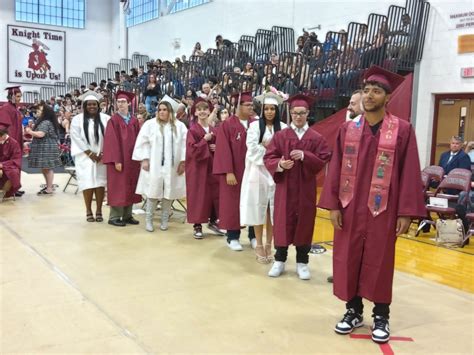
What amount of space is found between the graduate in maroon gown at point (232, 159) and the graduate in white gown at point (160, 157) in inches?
41.3

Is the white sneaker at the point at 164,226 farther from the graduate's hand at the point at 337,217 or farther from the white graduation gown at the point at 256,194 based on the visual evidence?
the graduate's hand at the point at 337,217

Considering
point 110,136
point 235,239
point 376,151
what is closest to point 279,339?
point 376,151

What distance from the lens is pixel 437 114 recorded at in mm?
9789

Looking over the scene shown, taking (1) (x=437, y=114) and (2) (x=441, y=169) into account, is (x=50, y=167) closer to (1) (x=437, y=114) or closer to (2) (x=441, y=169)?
(2) (x=441, y=169)

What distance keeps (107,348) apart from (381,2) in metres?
10.2

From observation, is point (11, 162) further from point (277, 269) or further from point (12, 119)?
point (277, 269)

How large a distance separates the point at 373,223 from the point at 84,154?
4.58 meters

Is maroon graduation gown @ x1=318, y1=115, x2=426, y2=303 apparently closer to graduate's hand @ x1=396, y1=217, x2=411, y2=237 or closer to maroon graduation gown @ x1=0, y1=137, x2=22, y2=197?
graduate's hand @ x1=396, y1=217, x2=411, y2=237

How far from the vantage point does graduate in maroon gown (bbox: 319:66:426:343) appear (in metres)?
3.16

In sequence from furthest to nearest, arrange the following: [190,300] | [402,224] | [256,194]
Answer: [256,194] → [190,300] → [402,224]

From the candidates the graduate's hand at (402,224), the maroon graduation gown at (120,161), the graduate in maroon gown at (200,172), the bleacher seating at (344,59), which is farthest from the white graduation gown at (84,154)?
the graduate's hand at (402,224)

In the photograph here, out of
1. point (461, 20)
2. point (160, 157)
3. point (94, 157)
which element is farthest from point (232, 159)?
point (461, 20)

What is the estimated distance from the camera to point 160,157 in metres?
6.34

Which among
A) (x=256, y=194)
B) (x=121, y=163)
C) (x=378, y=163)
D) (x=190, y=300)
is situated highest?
(x=378, y=163)
